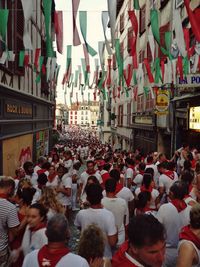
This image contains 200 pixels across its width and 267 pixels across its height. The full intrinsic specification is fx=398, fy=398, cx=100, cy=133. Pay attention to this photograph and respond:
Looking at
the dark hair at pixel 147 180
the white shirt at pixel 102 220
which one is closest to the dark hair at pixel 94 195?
the white shirt at pixel 102 220

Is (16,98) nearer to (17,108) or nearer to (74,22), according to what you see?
(17,108)

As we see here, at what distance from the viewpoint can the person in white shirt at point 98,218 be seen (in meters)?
4.90

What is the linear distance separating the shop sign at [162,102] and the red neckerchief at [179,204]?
1379 centimetres

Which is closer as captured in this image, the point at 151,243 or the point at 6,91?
the point at 151,243

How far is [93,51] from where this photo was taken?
39.1 ft

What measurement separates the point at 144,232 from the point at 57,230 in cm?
87

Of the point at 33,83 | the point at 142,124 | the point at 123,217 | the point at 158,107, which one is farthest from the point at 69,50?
the point at 142,124

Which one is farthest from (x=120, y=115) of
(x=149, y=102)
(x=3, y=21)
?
(x=3, y=21)

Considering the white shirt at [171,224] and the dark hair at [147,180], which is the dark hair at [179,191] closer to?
the white shirt at [171,224]

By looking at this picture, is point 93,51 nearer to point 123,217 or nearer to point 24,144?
point 123,217

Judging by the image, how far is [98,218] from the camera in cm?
493

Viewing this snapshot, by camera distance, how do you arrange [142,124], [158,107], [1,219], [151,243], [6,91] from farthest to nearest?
[142,124] → [158,107] → [6,91] → [1,219] → [151,243]

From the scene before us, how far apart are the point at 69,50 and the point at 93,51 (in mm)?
3035

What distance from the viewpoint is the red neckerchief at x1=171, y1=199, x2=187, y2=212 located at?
5.17 meters
